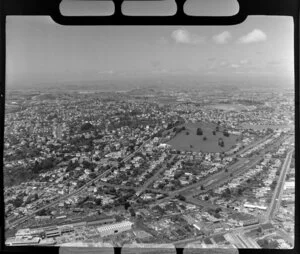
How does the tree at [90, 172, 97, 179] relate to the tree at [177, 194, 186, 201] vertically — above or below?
above

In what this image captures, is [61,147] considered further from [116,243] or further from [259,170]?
[259,170]

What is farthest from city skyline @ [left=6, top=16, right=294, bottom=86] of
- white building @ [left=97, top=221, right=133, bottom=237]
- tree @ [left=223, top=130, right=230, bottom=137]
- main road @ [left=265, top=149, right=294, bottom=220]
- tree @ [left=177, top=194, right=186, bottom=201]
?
white building @ [left=97, top=221, right=133, bottom=237]

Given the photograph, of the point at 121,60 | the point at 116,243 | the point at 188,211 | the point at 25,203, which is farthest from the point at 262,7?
the point at 25,203

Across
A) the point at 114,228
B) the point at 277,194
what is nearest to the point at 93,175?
the point at 114,228

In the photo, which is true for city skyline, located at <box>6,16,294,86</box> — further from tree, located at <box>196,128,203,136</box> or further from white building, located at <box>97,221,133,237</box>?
white building, located at <box>97,221,133,237</box>

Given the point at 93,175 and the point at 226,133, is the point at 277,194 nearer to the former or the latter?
the point at 226,133

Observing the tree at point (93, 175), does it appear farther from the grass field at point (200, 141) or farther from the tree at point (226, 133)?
the tree at point (226, 133)
